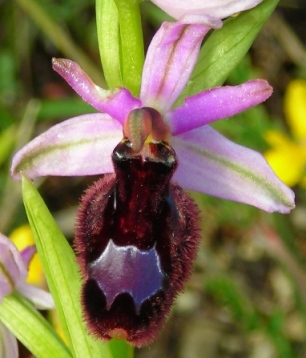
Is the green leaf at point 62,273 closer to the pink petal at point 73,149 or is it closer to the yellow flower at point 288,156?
the pink petal at point 73,149

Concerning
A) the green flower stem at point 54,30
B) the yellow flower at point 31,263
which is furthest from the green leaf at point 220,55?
the green flower stem at point 54,30

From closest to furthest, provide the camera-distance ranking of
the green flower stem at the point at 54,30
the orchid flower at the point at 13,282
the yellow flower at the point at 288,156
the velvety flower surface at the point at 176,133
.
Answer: the velvety flower surface at the point at 176,133
the orchid flower at the point at 13,282
the yellow flower at the point at 288,156
the green flower stem at the point at 54,30

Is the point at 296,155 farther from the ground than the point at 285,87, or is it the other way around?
the point at 296,155

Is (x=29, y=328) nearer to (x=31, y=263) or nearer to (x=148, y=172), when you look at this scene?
(x=148, y=172)

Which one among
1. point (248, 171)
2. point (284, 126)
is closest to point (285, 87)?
point (284, 126)

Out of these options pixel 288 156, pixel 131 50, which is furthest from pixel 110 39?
pixel 288 156

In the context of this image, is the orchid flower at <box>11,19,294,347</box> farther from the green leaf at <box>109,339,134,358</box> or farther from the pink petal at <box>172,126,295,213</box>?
the green leaf at <box>109,339,134,358</box>

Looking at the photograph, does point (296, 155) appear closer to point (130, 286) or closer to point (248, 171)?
point (248, 171)
